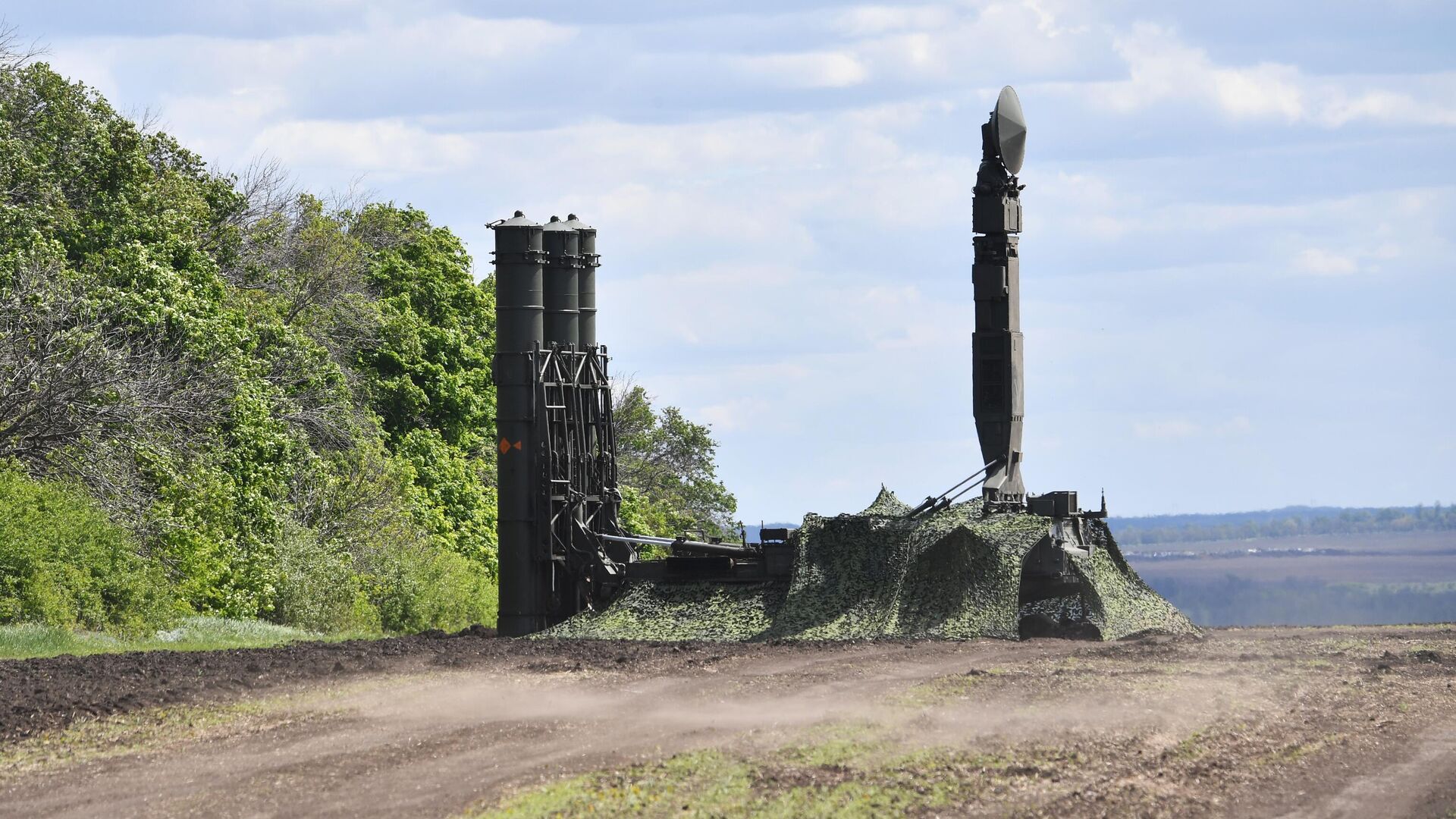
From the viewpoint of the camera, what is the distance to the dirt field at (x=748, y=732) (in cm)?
1445

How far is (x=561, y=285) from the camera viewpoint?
2992 centimetres

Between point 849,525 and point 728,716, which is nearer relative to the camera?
point 728,716

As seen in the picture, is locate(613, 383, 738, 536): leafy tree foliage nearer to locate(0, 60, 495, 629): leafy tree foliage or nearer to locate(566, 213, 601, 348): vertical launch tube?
locate(0, 60, 495, 629): leafy tree foliage

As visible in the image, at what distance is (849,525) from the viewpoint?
26875mm

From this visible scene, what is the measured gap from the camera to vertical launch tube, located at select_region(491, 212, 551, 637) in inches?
1155

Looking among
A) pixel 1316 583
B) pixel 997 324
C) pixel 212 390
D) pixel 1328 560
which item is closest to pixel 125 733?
pixel 997 324

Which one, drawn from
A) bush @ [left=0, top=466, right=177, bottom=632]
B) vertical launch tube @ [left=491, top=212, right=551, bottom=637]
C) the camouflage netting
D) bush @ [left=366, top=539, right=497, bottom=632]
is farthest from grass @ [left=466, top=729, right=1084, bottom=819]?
bush @ [left=366, top=539, right=497, bottom=632]

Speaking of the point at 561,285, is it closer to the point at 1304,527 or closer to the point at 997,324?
the point at 997,324

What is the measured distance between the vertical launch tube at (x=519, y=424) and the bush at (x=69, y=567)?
652cm

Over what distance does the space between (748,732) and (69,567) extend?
16.0 metres

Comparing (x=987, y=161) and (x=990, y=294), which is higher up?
(x=987, y=161)

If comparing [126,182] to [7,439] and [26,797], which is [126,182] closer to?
[7,439]

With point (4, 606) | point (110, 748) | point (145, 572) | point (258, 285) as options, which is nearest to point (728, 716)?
point (110, 748)

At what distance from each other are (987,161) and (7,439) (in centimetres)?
1669
